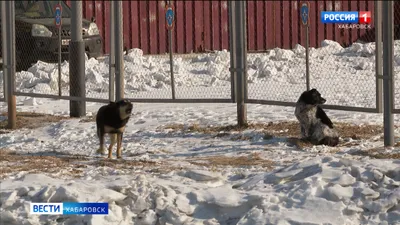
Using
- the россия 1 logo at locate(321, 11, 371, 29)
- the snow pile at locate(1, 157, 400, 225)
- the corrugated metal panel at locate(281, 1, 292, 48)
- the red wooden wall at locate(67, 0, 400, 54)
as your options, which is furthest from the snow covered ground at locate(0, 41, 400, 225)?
the corrugated metal panel at locate(281, 1, 292, 48)

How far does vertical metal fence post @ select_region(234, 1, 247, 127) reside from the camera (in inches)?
539

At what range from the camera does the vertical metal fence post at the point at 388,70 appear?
11805 mm

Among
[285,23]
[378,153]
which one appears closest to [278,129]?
[378,153]

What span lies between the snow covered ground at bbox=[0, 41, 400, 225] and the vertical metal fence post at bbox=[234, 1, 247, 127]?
0.28 metres

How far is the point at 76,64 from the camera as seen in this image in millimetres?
15656

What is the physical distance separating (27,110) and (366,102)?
5.06 metres

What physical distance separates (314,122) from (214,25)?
1345 centimetres

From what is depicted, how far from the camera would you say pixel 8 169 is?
37.0 feet

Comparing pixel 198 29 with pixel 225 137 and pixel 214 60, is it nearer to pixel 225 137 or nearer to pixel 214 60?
pixel 214 60

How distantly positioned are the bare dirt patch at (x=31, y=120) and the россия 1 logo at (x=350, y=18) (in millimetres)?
7399

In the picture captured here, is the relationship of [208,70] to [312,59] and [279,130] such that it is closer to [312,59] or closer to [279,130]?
[312,59]

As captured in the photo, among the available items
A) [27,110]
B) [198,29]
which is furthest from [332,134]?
[198,29]

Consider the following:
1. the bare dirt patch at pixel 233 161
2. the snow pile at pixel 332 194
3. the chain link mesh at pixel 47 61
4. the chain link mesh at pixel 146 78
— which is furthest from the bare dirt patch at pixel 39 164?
the chain link mesh at pixel 47 61

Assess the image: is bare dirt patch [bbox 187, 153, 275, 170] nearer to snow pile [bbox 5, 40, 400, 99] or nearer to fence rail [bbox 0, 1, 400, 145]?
fence rail [bbox 0, 1, 400, 145]
